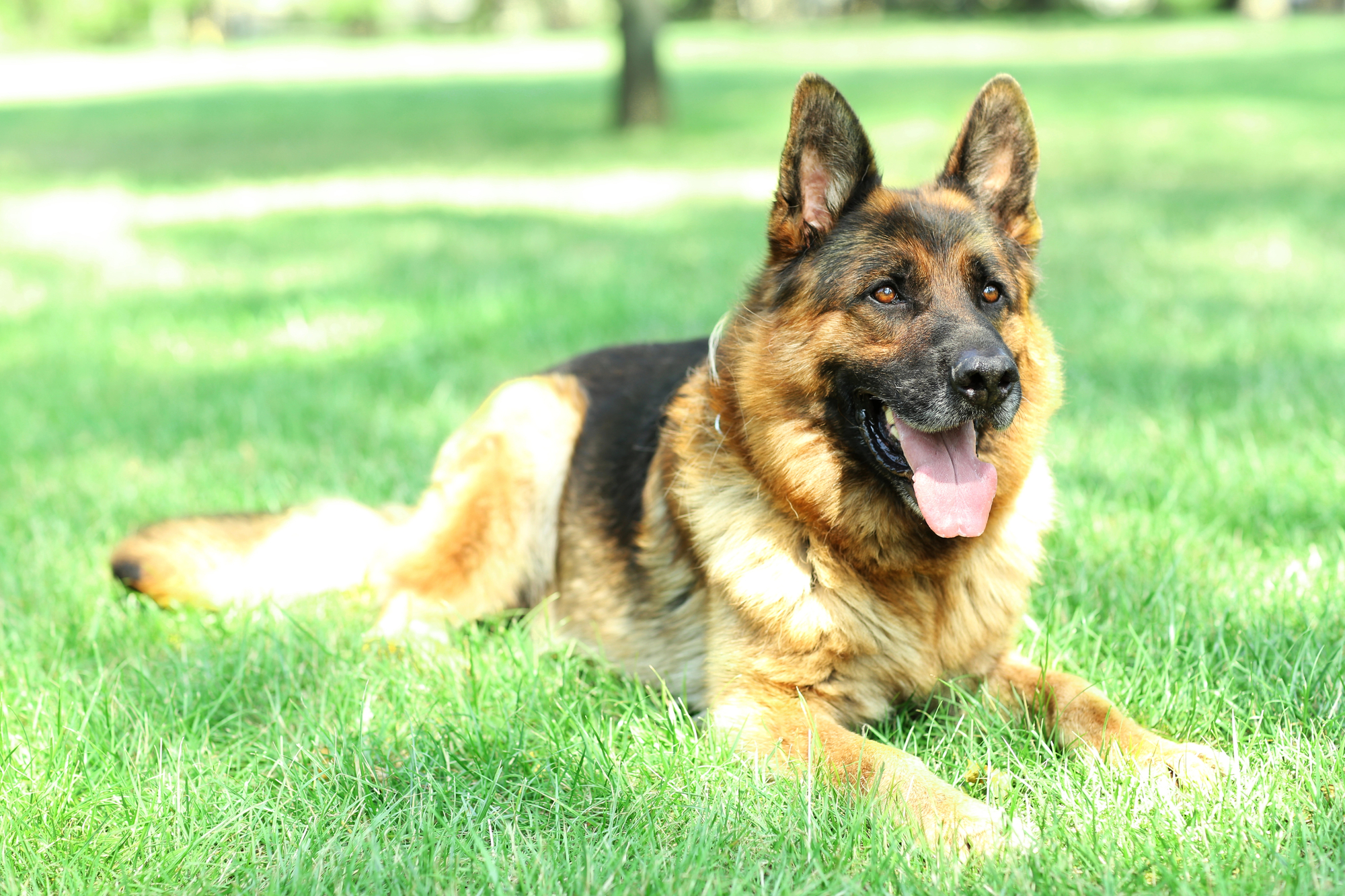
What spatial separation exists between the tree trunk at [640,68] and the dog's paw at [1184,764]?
58.6ft

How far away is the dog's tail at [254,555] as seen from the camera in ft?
12.7

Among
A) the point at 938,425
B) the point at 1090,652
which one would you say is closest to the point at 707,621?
the point at 938,425

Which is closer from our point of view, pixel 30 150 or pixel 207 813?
pixel 207 813

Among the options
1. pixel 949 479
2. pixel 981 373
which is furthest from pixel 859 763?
pixel 981 373

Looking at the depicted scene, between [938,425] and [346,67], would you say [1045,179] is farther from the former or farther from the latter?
[346,67]

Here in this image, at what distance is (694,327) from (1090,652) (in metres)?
4.41

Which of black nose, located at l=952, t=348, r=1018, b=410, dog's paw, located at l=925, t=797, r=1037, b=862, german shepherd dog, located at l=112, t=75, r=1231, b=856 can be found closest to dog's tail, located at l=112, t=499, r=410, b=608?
german shepherd dog, located at l=112, t=75, r=1231, b=856

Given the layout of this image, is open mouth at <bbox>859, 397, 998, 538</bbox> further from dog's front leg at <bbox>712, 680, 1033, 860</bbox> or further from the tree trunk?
the tree trunk

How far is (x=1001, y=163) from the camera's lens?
347 centimetres

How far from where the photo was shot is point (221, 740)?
321 cm

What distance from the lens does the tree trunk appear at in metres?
18.8

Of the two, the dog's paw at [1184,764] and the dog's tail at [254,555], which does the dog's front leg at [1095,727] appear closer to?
the dog's paw at [1184,764]

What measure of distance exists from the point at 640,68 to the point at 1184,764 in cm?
Result: 1842

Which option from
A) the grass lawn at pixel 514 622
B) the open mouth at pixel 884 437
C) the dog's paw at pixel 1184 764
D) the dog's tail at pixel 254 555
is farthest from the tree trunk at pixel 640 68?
the dog's paw at pixel 1184 764
